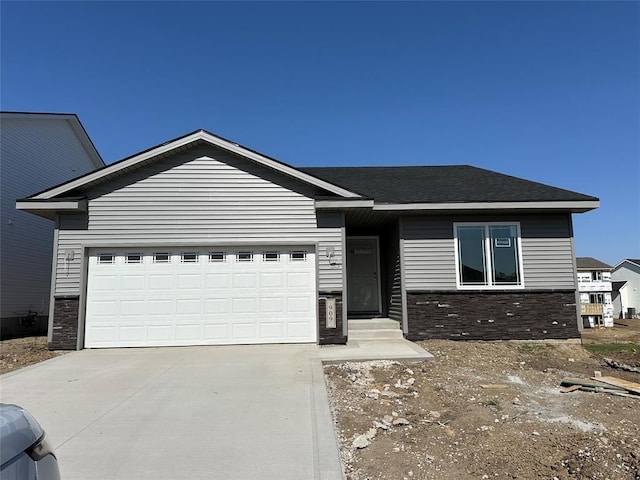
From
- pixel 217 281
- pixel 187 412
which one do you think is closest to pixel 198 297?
pixel 217 281

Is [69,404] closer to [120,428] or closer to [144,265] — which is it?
[120,428]

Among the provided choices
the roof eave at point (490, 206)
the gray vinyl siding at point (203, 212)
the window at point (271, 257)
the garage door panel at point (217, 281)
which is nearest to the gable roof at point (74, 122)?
the gray vinyl siding at point (203, 212)

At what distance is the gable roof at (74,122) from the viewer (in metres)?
13.7

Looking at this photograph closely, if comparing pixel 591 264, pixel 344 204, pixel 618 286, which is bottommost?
pixel 618 286

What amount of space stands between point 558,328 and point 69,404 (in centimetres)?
1005

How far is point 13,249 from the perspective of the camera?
538 inches

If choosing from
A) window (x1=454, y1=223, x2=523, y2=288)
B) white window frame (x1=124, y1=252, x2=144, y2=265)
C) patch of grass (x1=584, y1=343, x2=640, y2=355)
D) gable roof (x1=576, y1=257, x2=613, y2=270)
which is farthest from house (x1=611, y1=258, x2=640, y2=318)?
white window frame (x1=124, y1=252, x2=144, y2=265)

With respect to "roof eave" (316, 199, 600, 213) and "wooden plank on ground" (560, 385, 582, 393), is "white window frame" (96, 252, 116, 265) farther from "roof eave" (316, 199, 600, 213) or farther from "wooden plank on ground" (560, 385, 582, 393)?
"wooden plank on ground" (560, 385, 582, 393)

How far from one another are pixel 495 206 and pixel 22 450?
9.99 meters

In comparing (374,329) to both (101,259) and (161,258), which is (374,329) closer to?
(161,258)

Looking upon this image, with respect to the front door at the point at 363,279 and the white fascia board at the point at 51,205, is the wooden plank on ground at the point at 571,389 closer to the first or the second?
the front door at the point at 363,279

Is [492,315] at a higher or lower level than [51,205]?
Result: lower

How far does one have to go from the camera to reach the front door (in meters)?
12.4

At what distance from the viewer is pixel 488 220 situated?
1059 cm
